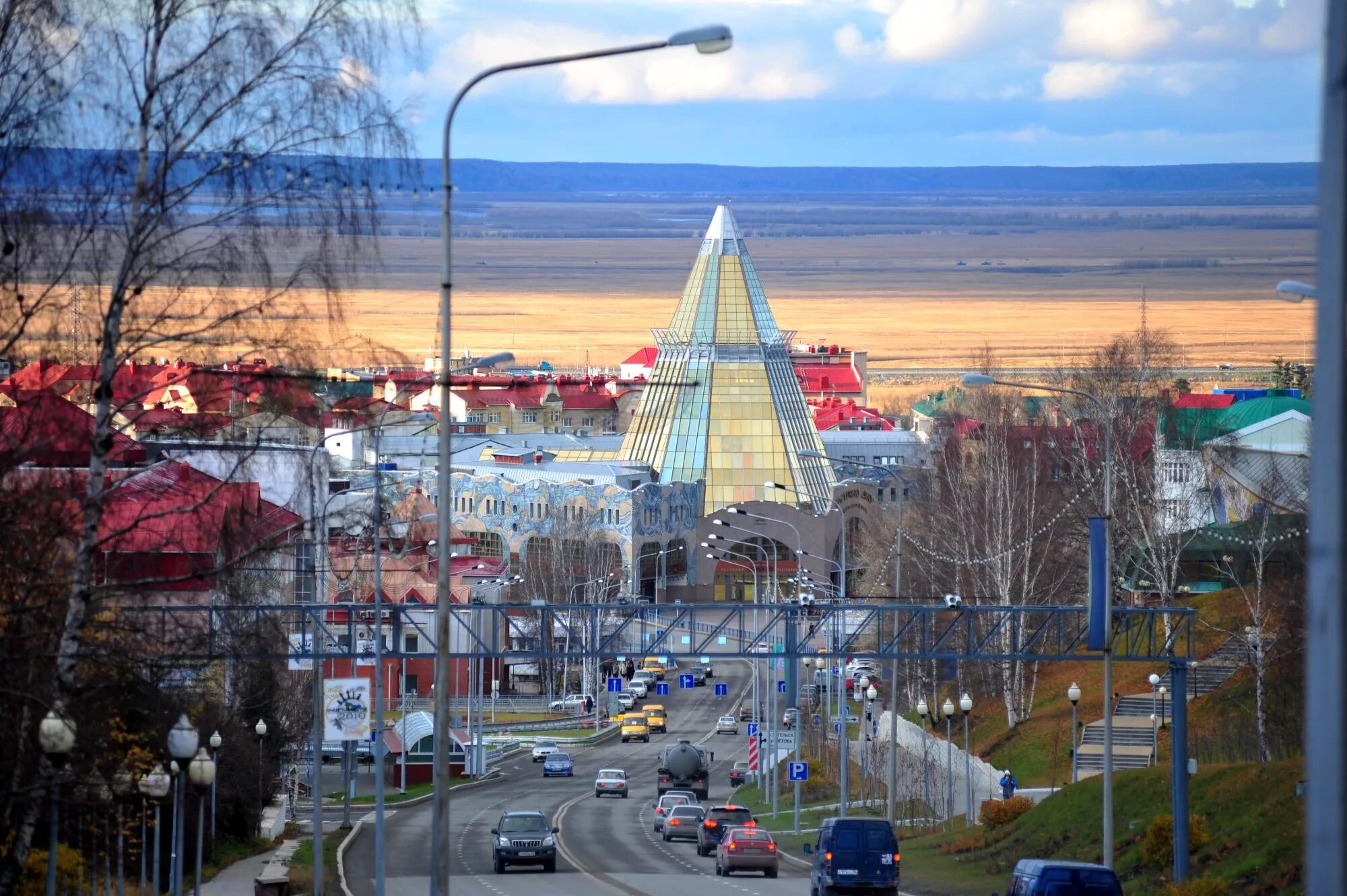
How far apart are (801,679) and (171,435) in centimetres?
7101

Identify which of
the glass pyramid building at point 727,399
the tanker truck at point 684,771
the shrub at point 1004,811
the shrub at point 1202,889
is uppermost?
the glass pyramid building at point 727,399

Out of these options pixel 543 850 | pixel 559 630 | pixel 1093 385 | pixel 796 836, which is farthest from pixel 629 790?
pixel 559 630


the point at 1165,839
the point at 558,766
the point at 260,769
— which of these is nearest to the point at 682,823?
the point at 260,769

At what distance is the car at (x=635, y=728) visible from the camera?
80.8 m

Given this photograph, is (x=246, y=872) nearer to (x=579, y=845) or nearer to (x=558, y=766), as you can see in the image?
(x=579, y=845)

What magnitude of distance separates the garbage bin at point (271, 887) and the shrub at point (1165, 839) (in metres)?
13.3

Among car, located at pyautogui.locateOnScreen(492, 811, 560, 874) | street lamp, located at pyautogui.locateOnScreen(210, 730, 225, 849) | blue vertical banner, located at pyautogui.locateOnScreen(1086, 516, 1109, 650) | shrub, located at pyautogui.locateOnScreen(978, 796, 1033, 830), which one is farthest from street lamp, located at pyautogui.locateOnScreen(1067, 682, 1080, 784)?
street lamp, located at pyautogui.locateOnScreen(210, 730, 225, 849)

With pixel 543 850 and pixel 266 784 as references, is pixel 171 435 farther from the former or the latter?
pixel 266 784

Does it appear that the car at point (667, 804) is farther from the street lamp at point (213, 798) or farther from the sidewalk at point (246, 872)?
the street lamp at point (213, 798)

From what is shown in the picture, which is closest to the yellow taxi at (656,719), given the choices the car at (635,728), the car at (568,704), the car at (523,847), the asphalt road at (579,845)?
the car at (635,728)

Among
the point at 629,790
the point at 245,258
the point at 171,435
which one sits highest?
the point at 245,258

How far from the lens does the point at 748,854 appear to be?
3991 centimetres

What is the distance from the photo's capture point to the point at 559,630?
96.2 m

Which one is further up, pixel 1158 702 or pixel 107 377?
pixel 107 377
